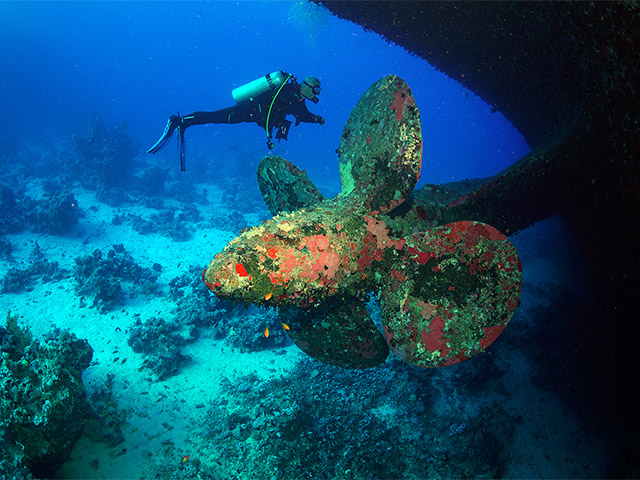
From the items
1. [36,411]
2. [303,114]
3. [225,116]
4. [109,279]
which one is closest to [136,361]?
[36,411]

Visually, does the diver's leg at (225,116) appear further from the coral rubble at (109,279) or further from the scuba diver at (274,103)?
the coral rubble at (109,279)

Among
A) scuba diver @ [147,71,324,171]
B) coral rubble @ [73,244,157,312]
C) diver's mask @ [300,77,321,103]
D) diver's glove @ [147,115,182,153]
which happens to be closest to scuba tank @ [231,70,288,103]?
scuba diver @ [147,71,324,171]

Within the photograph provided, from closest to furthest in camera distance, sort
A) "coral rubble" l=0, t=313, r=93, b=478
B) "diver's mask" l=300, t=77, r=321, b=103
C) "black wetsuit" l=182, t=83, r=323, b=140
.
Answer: "coral rubble" l=0, t=313, r=93, b=478, "diver's mask" l=300, t=77, r=321, b=103, "black wetsuit" l=182, t=83, r=323, b=140

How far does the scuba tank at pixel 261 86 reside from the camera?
7359 mm

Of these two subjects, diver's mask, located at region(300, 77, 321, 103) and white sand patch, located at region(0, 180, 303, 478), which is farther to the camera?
diver's mask, located at region(300, 77, 321, 103)

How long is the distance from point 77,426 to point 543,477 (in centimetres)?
735

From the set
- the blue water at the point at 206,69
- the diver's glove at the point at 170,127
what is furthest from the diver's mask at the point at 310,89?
the blue water at the point at 206,69

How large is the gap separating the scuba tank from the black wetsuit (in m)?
0.09

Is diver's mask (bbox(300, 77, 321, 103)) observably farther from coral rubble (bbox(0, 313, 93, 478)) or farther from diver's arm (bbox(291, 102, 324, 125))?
coral rubble (bbox(0, 313, 93, 478))

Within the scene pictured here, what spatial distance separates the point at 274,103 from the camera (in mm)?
7391

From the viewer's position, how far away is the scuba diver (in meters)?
7.09

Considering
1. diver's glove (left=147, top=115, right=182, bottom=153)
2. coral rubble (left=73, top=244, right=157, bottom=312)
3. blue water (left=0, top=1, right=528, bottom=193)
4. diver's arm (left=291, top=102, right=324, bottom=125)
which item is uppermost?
blue water (left=0, top=1, right=528, bottom=193)

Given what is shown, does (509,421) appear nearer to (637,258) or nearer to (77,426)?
(637,258)

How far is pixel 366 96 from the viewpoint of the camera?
4.73 m
